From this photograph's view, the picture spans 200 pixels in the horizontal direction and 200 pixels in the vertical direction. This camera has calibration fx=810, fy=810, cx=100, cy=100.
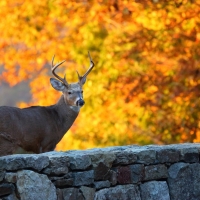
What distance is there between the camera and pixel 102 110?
16.2 meters

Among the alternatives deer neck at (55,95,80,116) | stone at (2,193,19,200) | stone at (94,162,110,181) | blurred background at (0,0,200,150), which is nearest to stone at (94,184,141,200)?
stone at (94,162,110,181)

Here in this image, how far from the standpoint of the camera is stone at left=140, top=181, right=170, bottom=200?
7.25 m

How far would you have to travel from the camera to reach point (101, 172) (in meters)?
6.95

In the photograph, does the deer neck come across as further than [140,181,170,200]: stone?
Yes

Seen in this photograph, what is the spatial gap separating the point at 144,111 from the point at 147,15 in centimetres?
178

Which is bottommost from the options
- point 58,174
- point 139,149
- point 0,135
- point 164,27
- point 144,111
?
point 58,174

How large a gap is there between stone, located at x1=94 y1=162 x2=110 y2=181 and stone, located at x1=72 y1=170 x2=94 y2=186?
0.18 ft

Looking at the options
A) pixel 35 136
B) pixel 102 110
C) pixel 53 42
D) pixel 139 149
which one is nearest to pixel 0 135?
pixel 35 136

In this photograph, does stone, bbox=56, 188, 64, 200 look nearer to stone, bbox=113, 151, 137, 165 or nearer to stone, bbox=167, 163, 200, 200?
stone, bbox=113, 151, 137, 165

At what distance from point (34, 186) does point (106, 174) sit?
78cm

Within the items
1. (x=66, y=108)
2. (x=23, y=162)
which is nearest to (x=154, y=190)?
(x=23, y=162)

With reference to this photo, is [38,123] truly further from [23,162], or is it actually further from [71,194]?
[23,162]

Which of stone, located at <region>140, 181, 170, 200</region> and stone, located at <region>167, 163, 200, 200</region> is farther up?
stone, located at <region>167, 163, 200, 200</region>

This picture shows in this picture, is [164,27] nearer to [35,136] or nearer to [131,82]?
[131,82]
